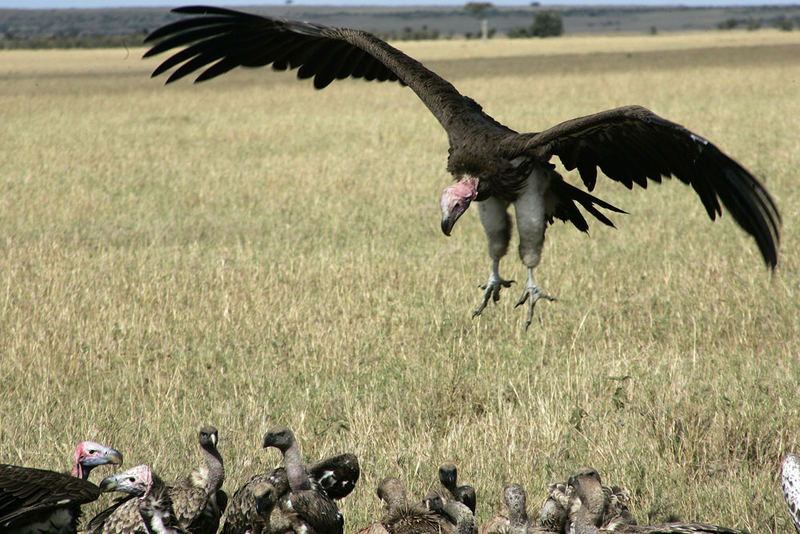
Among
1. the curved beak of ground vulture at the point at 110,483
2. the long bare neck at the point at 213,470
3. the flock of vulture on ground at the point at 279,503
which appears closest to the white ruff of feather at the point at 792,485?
the flock of vulture on ground at the point at 279,503

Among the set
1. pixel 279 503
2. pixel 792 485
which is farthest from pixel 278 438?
pixel 792 485

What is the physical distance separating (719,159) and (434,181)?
33.8 feet

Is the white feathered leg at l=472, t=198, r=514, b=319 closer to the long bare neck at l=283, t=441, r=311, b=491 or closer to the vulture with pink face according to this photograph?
the long bare neck at l=283, t=441, r=311, b=491

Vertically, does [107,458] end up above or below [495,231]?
below

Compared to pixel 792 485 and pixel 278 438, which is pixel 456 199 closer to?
pixel 278 438

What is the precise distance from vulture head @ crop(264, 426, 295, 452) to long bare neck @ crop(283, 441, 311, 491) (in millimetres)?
47

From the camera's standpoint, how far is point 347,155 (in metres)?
16.7

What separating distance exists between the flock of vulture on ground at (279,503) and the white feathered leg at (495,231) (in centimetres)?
104

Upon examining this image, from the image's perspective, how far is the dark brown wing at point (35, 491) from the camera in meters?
3.64

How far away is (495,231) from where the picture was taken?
15.4 feet

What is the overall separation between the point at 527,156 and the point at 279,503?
6.44ft

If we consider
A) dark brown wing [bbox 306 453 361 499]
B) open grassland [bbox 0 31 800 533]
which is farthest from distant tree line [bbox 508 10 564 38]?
dark brown wing [bbox 306 453 361 499]

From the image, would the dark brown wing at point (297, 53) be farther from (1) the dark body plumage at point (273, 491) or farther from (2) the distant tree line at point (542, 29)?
(2) the distant tree line at point (542, 29)

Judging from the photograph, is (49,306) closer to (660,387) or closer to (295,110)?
(660,387)
